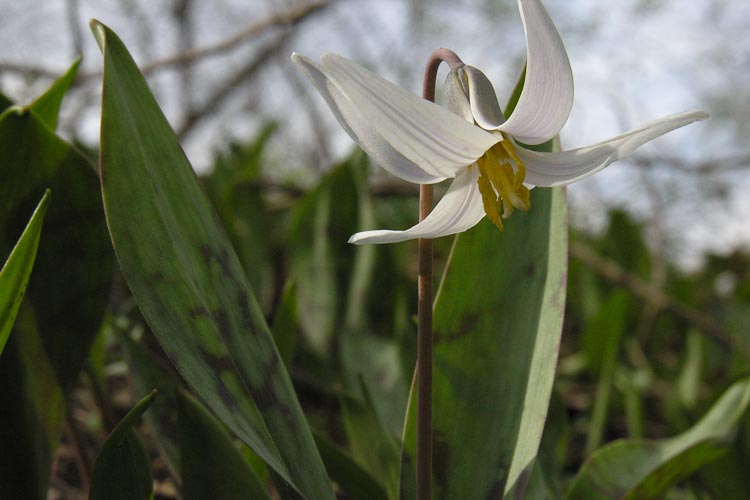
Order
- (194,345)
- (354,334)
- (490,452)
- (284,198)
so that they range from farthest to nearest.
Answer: (284,198) < (354,334) < (490,452) < (194,345)

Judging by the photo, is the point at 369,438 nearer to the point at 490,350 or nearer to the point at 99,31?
the point at 490,350

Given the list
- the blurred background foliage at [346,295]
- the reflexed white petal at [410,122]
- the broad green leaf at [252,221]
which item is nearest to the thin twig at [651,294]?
the blurred background foliage at [346,295]

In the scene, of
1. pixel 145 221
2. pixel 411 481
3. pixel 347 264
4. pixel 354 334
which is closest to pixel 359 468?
pixel 411 481

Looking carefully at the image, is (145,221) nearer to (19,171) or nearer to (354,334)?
(19,171)

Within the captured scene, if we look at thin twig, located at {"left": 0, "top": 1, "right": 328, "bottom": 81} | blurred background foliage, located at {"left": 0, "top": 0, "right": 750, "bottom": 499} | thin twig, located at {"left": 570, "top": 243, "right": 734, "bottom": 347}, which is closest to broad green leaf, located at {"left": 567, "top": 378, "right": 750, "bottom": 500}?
blurred background foliage, located at {"left": 0, "top": 0, "right": 750, "bottom": 499}

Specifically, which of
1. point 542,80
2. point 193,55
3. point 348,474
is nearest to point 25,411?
point 348,474
